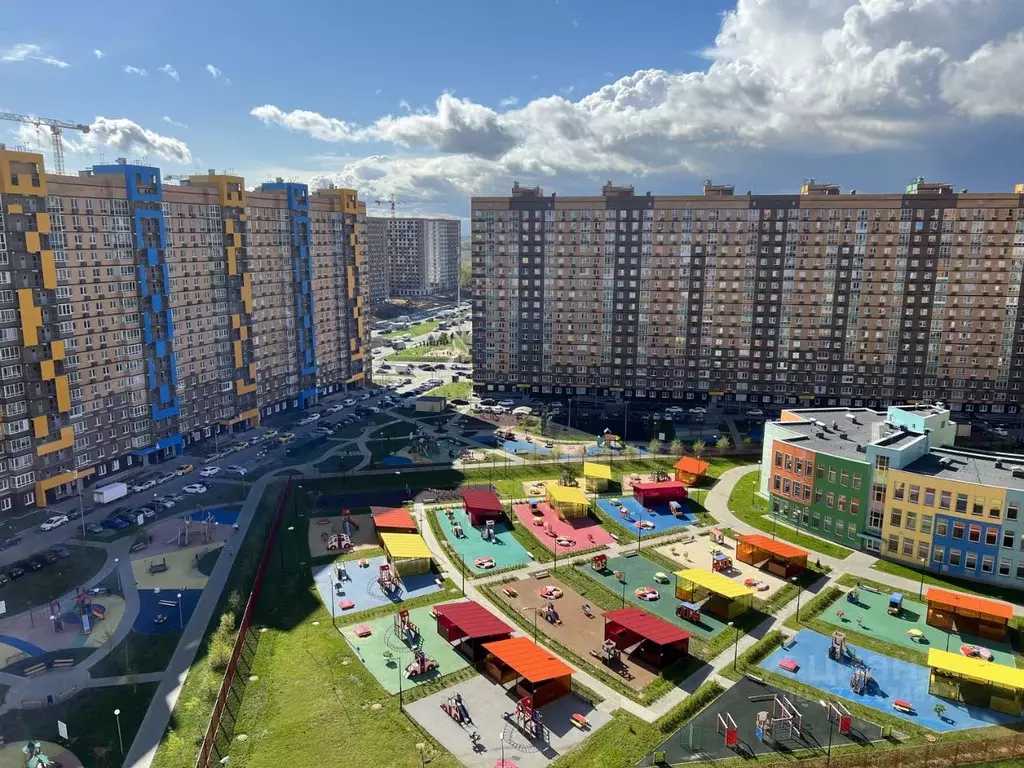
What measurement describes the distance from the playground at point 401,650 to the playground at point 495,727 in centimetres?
251

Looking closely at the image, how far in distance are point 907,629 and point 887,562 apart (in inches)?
523

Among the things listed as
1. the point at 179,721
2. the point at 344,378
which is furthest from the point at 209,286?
the point at 179,721

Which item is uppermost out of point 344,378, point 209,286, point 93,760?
point 209,286

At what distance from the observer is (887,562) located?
234 feet

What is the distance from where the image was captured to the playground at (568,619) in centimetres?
5334

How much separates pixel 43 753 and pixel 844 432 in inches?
3201

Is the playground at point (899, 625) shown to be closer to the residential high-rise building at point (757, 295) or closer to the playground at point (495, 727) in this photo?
the playground at point (495, 727)

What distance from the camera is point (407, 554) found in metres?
68.8

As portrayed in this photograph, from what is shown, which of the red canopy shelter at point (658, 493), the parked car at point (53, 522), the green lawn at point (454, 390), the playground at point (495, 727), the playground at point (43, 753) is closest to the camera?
the playground at point (43, 753)

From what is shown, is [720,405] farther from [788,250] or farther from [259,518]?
[259,518]

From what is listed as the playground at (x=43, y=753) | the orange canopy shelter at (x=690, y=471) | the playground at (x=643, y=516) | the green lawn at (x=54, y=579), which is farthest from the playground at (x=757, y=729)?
the green lawn at (x=54, y=579)

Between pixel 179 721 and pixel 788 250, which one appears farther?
pixel 788 250

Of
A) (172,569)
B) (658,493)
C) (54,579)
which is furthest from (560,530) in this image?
(54,579)

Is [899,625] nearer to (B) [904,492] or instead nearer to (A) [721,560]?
(B) [904,492]
